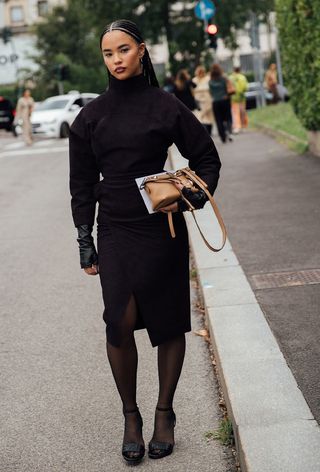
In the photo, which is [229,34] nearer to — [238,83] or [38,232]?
[238,83]

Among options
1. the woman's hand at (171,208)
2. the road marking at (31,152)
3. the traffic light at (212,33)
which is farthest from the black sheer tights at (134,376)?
the road marking at (31,152)

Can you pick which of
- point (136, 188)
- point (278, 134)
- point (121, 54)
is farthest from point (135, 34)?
point (278, 134)

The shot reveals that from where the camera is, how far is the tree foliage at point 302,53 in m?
14.7

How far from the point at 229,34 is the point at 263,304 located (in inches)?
1835

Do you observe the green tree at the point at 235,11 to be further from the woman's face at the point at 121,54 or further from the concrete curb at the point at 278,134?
the woman's face at the point at 121,54

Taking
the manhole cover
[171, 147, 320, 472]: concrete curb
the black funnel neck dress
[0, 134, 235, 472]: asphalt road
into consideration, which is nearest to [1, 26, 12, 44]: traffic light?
[0, 134, 235, 472]: asphalt road

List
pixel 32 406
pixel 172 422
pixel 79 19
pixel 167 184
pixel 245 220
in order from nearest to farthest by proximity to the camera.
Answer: pixel 167 184, pixel 172 422, pixel 32 406, pixel 245 220, pixel 79 19

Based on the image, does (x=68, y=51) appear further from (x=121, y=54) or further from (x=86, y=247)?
(x=121, y=54)

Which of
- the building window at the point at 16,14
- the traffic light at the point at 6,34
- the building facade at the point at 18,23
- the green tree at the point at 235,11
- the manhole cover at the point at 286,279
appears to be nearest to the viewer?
the manhole cover at the point at 286,279

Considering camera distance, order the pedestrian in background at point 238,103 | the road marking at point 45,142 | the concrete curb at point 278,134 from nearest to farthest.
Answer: the concrete curb at point 278,134
the pedestrian in background at point 238,103
the road marking at point 45,142

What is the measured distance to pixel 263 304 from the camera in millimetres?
6648

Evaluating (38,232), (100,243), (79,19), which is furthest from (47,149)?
(79,19)

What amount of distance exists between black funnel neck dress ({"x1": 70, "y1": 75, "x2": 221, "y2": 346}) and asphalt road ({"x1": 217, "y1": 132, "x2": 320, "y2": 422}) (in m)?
0.88

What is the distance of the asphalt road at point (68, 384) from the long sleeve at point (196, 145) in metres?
1.22
